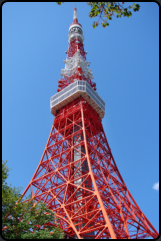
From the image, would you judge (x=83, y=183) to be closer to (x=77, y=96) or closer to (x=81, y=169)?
(x=81, y=169)

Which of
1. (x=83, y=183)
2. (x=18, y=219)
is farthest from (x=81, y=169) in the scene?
(x=18, y=219)

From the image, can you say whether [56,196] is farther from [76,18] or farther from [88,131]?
[76,18]

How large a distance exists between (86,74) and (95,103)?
13.6 feet

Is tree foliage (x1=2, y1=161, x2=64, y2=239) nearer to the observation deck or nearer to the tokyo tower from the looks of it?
the tokyo tower

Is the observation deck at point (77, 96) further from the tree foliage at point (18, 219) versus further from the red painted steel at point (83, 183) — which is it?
the tree foliage at point (18, 219)

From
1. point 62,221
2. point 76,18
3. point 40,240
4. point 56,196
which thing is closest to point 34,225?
point 40,240

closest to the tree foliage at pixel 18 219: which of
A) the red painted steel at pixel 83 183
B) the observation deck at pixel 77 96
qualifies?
the red painted steel at pixel 83 183

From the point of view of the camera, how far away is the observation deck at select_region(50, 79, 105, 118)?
21.2 m

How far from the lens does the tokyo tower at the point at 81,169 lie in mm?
14086

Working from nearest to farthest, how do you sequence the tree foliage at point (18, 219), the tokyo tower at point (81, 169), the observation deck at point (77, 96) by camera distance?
the tree foliage at point (18, 219), the tokyo tower at point (81, 169), the observation deck at point (77, 96)

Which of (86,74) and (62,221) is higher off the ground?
(86,74)

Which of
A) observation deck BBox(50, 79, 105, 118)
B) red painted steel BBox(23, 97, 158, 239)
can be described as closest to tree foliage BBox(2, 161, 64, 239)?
red painted steel BBox(23, 97, 158, 239)

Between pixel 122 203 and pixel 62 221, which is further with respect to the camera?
pixel 122 203

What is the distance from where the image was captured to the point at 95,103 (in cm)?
2223
